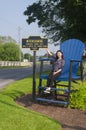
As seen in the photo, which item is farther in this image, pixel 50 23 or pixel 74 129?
pixel 50 23

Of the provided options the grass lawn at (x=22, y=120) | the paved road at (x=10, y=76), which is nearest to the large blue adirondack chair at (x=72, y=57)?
the grass lawn at (x=22, y=120)

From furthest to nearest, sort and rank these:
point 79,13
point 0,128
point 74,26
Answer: point 74,26
point 79,13
point 0,128

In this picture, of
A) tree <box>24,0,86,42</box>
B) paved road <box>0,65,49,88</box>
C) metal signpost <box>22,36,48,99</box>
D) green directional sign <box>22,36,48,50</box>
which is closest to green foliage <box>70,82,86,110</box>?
metal signpost <box>22,36,48,99</box>

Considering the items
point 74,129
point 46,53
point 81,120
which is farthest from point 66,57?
point 74,129

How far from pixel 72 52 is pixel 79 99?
183cm

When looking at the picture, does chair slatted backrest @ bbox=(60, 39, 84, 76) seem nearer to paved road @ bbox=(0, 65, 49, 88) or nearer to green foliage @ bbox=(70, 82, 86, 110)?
green foliage @ bbox=(70, 82, 86, 110)

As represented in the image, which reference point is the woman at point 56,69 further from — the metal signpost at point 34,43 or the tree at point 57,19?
the tree at point 57,19

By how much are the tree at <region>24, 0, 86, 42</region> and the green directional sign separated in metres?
13.2

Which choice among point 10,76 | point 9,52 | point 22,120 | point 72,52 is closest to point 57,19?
point 10,76

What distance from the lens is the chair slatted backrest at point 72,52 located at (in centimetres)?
1070

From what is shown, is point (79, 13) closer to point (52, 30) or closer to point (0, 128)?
point (52, 30)

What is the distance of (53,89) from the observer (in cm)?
1003

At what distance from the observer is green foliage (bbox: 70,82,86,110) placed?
9.48 m

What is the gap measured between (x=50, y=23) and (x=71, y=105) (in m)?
26.4
